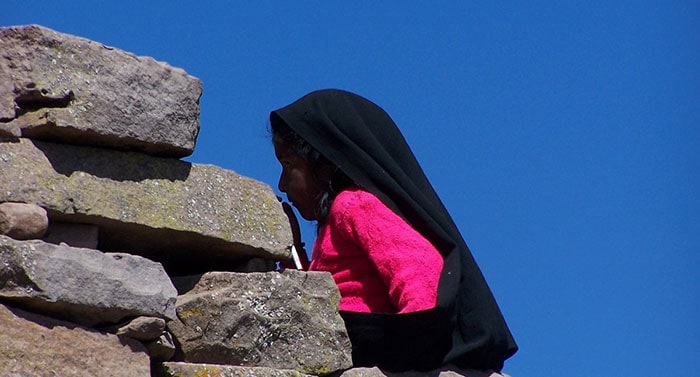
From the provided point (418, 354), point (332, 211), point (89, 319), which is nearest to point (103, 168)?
point (89, 319)

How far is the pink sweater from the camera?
15.1 ft

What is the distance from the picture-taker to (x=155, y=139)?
439 centimetres

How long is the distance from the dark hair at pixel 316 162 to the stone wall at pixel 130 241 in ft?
1.23

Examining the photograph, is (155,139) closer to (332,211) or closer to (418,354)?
(332,211)

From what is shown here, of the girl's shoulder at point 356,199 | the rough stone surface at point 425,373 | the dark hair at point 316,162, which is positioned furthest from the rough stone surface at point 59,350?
the dark hair at point 316,162

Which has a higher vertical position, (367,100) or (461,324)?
(367,100)

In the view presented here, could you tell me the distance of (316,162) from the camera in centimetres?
509

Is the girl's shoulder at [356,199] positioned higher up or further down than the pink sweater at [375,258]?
higher up

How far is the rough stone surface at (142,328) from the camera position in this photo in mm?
4086

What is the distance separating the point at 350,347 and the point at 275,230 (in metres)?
0.48

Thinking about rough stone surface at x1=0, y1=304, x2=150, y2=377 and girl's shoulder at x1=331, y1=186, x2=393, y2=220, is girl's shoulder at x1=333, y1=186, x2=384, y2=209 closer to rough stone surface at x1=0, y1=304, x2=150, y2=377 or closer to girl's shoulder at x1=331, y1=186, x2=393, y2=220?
girl's shoulder at x1=331, y1=186, x2=393, y2=220

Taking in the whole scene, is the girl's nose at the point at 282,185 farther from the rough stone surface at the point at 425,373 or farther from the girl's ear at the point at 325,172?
the rough stone surface at the point at 425,373

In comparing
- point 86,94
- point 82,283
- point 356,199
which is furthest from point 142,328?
point 356,199

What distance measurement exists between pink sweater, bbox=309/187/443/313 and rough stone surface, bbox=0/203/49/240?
1.16 m
